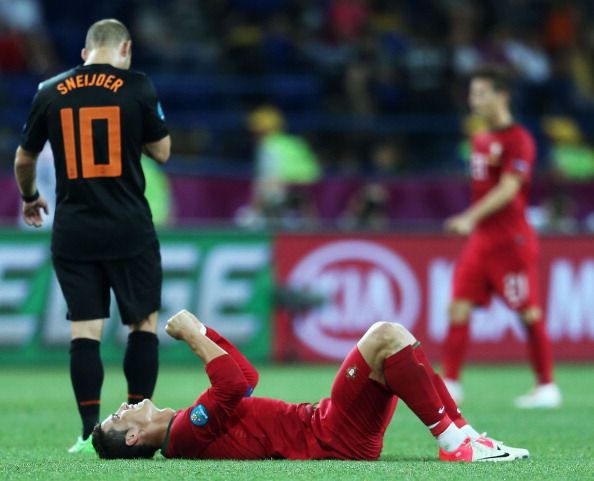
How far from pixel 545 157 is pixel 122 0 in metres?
5.61

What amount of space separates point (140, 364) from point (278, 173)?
8370 mm

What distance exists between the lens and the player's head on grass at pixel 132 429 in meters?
5.85

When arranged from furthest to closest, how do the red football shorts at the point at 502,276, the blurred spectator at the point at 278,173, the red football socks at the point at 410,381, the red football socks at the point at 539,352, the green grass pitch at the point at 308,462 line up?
the blurred spectator at the point at 278,173
the red football shorts at the point at 502,276
the red football socks at the point at 539,352
the red football socks at the point at 410,381
the green grass pitch at the point at 308,462

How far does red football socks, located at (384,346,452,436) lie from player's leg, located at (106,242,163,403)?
1.45 m

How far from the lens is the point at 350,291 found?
1279 cm

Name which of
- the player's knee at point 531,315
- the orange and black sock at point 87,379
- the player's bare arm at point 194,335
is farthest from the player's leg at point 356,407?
the player's knee at point 531,315

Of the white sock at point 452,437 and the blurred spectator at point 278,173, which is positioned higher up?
the blurred spectator at point 278,173

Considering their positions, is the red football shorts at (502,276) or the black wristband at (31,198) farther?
the red football shorts at (502,276)

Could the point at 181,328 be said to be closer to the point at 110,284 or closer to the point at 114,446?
the point at 114,446

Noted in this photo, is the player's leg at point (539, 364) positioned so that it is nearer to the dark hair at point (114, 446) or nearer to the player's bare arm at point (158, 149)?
the player's bare arm at point (158, 149)

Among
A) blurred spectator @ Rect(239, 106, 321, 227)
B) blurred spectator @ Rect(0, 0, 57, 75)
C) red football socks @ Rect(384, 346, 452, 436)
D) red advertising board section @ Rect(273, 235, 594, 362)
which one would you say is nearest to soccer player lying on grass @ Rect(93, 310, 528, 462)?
red football socks @ Rect(384, 346, 452, 436)

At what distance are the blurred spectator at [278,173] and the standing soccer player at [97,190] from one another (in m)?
6.72

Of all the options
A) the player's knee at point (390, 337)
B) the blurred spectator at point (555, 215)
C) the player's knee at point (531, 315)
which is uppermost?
the player's knee at point (390, 337)

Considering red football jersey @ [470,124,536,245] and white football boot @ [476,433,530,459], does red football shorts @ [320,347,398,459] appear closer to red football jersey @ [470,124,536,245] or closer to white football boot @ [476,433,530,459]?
white football boot @ [476,433,530,459]
